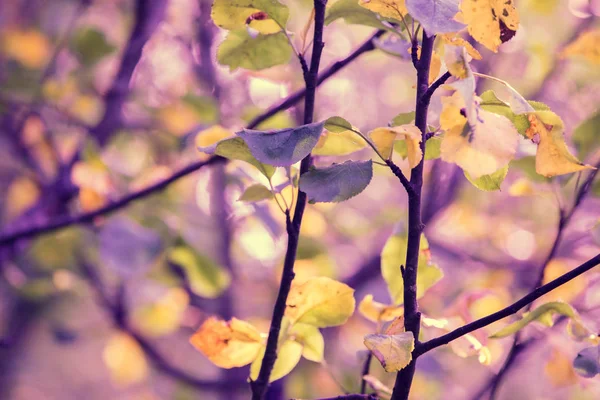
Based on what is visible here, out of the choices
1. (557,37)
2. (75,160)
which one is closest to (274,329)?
(75,160)

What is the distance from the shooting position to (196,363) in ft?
12.7

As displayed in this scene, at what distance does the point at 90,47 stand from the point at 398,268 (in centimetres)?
88

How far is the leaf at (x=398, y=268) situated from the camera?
47 centimetres

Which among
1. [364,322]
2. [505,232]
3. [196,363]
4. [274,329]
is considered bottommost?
[196,363]

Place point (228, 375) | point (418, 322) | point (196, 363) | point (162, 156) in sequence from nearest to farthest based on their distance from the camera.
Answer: point (418, 322), point (228, 375), point (162, 156), point (196, 363)

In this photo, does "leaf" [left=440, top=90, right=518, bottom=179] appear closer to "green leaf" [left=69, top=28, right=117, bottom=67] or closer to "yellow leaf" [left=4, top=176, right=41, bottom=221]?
"green leaf" [left=69, top=28, right=117, bottom=67]

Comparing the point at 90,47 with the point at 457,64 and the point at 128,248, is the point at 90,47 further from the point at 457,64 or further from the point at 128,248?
the point at 457,64

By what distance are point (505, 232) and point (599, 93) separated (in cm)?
47

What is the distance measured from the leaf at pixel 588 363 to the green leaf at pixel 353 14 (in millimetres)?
319

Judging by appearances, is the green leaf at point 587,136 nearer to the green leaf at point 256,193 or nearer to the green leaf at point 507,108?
the green leaf at point 507,108

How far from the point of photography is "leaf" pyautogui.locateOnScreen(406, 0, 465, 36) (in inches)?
11.3

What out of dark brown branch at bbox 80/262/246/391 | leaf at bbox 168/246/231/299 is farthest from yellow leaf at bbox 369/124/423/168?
dark brown branch at bbox 80/262/246/391

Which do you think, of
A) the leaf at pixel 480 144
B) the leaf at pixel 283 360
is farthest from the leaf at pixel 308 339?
the leaf at pixel 480 144

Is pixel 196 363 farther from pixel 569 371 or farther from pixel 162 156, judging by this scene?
pixel 569 371
